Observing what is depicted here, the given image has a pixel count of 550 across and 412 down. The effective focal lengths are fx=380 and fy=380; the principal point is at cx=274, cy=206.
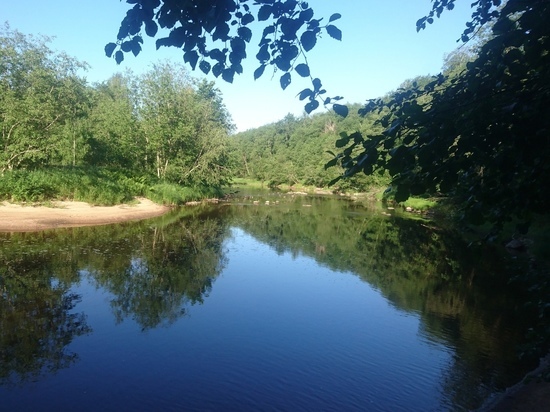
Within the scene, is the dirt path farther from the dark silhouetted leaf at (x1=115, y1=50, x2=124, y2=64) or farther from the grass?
the dark silhouetted leaf at (x1=115, y1=50, x2=124, y2=64)

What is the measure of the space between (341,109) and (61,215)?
24.6m

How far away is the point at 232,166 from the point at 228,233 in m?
26.1

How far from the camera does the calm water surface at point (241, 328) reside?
23.4 feet

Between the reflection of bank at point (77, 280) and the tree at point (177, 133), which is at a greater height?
the tree at point (177, 133)

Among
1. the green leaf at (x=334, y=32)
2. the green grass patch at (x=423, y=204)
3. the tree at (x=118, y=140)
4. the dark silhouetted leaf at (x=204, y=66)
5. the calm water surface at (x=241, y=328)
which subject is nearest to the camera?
the green leaf at (x=334, y=32)

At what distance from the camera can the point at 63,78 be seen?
3878 centimetres

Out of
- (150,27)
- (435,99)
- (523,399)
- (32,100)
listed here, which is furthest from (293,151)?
(150,27)

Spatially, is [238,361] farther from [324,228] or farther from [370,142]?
[324,228]

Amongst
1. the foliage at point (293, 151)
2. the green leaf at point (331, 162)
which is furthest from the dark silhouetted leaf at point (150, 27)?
the foliage at point (293, 151)

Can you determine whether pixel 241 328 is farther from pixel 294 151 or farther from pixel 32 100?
pixel 294 151

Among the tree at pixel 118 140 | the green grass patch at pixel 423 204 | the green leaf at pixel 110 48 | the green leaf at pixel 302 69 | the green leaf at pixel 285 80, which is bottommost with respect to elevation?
the green grass patch at pixel 423 204

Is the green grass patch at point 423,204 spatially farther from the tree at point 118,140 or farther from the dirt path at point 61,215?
the tree at point 118,140

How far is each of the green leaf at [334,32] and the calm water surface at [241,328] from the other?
2.46m

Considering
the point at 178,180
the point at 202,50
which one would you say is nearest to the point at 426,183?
the point at 202,50
